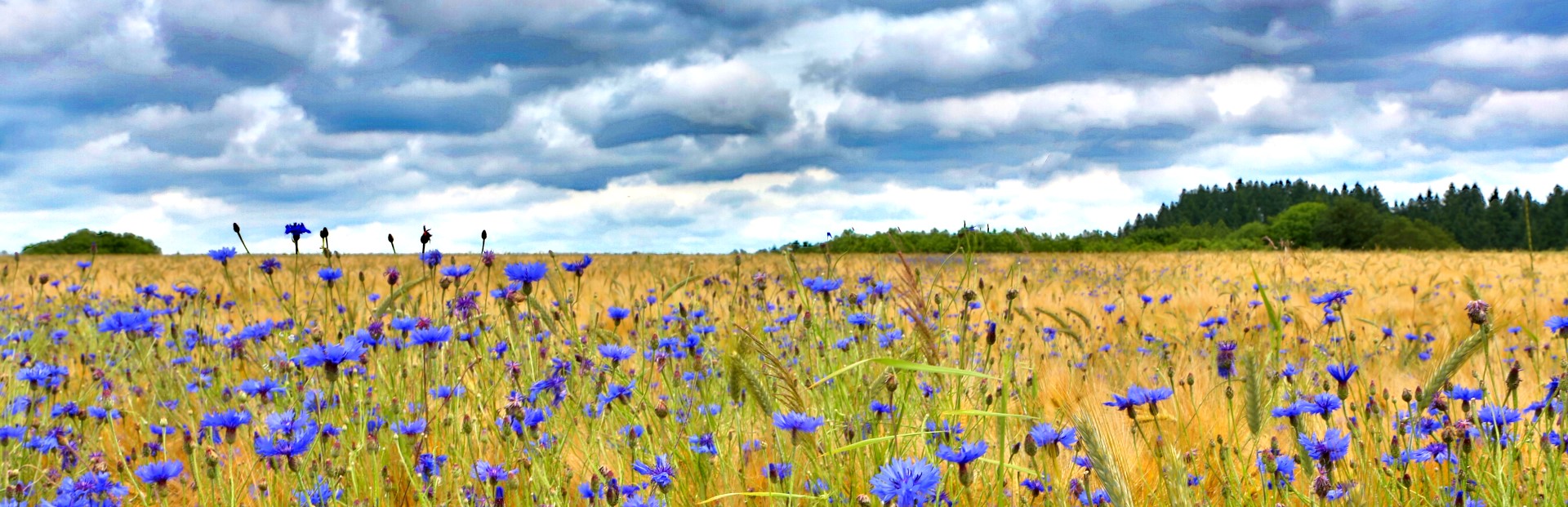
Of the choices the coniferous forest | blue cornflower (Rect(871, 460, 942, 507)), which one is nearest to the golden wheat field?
blue cornflower (Rect(871, 460, 942, 507))

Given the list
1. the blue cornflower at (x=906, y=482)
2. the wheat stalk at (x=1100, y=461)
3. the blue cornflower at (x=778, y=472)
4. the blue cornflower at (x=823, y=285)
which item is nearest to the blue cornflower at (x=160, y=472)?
the blue cornflower at (x=778, y=472)

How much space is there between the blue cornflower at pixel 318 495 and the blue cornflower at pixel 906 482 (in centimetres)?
119

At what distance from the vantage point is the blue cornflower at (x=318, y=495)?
6.24 ft

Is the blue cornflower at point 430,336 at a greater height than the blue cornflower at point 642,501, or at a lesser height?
greater

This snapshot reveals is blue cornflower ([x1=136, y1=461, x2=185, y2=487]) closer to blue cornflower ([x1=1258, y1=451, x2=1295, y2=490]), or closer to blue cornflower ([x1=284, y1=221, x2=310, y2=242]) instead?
blue cornflower ([x1=284, y1=221, x2=310, y2=242])

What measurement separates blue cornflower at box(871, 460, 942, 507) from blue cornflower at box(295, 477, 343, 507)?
3.91 ft

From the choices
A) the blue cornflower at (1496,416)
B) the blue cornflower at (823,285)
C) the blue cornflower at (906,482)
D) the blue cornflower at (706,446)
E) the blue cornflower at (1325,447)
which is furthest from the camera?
the blue cornflower at (823,285)

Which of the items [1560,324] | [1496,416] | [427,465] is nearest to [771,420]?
[427,465]

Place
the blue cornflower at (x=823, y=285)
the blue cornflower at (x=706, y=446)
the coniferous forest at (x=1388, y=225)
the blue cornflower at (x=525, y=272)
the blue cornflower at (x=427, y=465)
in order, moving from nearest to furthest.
Answer: the blue cornflower at (x=706, y=446) < the blue cornflower at (x=427, y=465) < the blue cornflower at (x=525, y=272) < the blue cornflower at (x=823, y=285) < the coniferous forest at (x=1388, y=225)

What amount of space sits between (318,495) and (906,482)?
1.37 m

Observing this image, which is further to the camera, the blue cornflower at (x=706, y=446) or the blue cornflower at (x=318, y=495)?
the blue cornflower at (x=706, y=446)

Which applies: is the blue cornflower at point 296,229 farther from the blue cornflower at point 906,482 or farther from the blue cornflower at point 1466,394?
the blue cornflower at point 1466,394

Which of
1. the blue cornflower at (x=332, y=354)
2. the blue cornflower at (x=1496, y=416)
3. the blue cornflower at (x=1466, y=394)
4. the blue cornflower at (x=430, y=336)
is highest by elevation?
the blue cornflower at (x=430, y=336)

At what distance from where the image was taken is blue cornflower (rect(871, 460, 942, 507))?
1342mm
